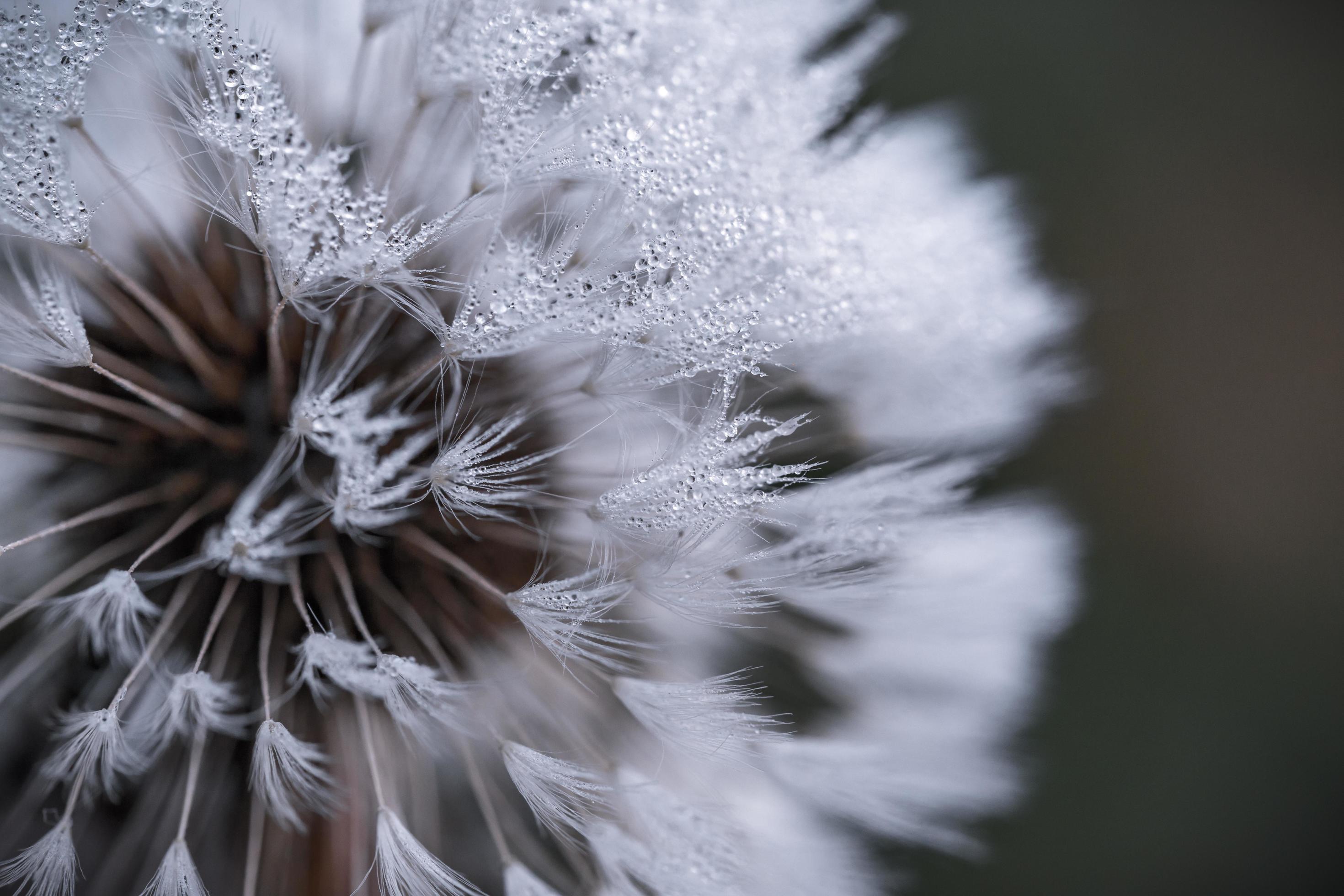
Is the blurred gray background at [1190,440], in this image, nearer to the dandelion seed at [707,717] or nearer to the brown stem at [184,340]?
the dandelion seed at [707,717]

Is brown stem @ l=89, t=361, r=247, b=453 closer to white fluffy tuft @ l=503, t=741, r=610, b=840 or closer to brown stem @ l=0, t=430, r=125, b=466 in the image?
brown stem @ l=0, t=430, r=125, b=466

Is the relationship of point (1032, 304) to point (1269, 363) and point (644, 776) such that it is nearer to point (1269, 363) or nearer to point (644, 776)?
point (644, 776)

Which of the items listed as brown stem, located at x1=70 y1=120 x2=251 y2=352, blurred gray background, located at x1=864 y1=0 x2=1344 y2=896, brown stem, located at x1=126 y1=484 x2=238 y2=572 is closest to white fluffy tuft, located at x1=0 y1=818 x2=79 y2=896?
brown stem, located at x1=126 y1=484 x2=238 y2=572

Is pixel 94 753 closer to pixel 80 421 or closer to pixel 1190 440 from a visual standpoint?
pixel 80 421

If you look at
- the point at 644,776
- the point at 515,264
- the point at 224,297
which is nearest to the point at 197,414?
the point at 224,297

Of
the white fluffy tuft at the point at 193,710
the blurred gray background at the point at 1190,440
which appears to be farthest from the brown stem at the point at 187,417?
the blurred gray background at the point at 1190,440
